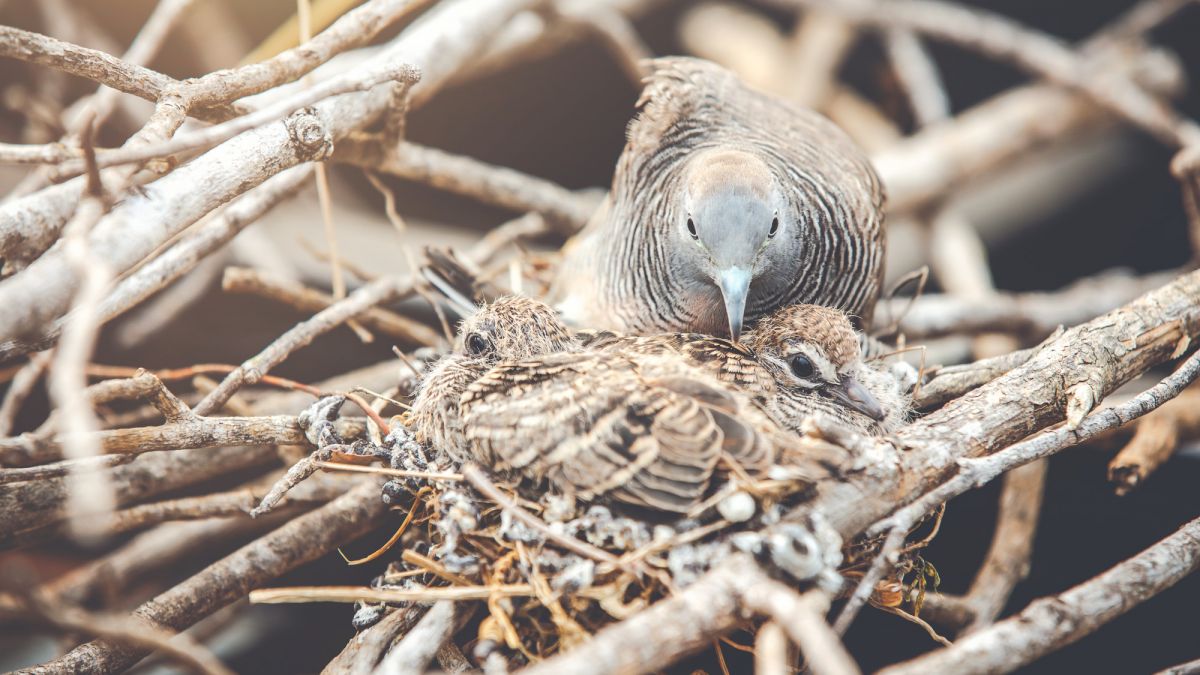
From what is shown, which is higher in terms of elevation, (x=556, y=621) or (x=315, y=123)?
(x=315, y=123)

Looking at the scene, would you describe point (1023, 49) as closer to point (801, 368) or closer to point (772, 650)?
point (801, 368)

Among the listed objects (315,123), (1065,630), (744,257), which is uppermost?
(315,123)

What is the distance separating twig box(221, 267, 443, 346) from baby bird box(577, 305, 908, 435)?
792 mm

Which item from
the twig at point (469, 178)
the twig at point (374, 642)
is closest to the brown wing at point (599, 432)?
the twig at point (374, 642)

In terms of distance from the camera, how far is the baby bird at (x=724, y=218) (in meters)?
2.09

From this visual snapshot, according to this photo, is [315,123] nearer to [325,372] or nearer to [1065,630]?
[1065,630]

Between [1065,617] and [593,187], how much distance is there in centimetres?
337

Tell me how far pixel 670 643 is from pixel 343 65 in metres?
2.19

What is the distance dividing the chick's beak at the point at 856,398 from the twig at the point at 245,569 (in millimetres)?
1159

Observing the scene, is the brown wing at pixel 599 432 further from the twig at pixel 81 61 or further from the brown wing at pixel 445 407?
the twig at pixel 81 61

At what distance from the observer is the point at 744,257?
6.80 feet

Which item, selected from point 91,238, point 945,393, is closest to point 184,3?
point 91,238

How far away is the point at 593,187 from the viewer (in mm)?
4473

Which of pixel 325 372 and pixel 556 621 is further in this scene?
pixel 325 372
